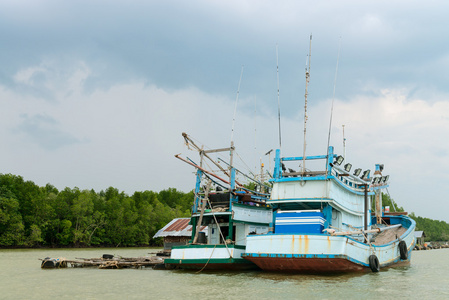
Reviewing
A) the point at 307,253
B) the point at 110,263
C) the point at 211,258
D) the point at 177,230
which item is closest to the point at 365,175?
the point at 307,253

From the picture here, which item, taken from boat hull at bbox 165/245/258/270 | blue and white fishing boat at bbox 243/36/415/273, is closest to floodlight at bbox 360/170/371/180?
blue and white fishing boat at bbox 243/36/415/273

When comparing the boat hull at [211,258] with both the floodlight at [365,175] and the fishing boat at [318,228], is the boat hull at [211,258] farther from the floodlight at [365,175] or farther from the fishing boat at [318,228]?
the floodlight at [365,175]

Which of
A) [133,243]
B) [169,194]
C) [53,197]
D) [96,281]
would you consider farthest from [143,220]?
[96,281]

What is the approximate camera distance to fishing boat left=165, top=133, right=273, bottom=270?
2650 centimetres

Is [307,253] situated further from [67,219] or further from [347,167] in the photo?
[67,219]

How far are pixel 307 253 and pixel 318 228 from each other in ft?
6.39

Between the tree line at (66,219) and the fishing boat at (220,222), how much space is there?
49904mm

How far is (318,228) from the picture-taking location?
24.4 meters

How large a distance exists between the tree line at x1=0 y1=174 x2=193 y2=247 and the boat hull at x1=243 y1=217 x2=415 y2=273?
56.3 metres

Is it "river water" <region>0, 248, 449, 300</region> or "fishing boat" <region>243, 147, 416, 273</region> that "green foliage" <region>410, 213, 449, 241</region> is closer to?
"fishing boat" <region>243, 147, 416, 273</region>

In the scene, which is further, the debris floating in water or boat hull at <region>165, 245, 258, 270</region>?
the debris floating in water

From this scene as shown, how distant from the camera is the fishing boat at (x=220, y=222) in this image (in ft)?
86.9

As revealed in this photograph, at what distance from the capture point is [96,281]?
2312cm

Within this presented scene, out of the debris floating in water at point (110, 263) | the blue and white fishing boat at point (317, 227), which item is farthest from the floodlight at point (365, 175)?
the debris floating in water at point (110, 263)
